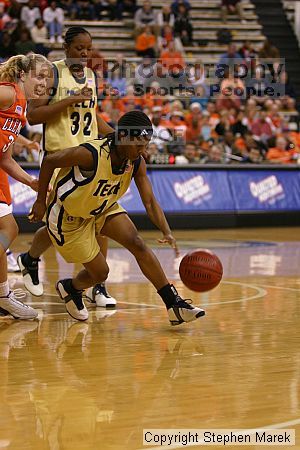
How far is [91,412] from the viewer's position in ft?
16.3

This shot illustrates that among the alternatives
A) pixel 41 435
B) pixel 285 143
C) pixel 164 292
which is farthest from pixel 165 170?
pixel 41 435

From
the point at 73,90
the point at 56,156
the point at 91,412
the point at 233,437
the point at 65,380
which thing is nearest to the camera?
the point at 233,437

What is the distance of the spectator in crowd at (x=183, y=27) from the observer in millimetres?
24828

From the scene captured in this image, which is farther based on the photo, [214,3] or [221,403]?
[214,3]

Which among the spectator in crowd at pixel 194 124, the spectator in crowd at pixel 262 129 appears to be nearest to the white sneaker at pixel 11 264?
the spectator in crowd at pixel 194 124

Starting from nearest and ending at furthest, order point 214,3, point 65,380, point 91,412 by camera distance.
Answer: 1. point 91,412
2. point 65,380
3. point 214,3

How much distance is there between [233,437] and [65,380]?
1.46 m

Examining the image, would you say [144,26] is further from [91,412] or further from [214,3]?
[91,412]

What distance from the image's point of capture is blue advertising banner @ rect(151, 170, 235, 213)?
17.5m

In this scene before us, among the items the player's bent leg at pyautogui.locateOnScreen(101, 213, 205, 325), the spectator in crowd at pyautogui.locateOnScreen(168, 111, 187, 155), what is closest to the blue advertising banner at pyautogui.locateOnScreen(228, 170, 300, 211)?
the spectator in crowd at pyautogui.locateOnScreen(168, 111, 187, 155)

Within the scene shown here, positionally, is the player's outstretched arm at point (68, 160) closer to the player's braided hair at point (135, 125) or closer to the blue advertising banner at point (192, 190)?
the player's braided hair at point (135, 125)

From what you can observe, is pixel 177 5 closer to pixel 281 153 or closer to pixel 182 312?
pixel 281 153

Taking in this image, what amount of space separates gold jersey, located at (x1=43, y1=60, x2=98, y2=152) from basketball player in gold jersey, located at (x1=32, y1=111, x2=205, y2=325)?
1.01 metres

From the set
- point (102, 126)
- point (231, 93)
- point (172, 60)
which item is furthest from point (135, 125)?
point (172, 60)
